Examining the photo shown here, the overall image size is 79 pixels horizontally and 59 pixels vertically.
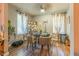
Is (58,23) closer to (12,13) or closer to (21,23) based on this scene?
(21,23)

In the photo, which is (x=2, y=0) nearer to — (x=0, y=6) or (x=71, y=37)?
(x=0, y=6)

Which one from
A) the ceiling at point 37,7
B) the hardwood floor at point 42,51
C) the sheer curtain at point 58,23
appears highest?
the ceiling at point 37,7

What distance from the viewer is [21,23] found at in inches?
78.0

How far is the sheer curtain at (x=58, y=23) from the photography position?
197cm

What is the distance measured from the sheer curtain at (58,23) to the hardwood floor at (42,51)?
0.19 metres

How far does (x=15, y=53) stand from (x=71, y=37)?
818 millimetres

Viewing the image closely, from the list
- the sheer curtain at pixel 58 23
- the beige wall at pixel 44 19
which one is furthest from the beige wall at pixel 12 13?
the sheer curtain at pixel 58 23

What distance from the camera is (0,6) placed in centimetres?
195

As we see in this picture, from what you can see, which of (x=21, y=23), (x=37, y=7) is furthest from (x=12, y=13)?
(x=37, y=7)

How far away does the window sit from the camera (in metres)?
1.96

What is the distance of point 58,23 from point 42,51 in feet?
1.50

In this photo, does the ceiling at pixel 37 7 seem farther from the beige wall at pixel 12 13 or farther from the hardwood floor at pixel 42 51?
the hardwood floor at pixel 42 51

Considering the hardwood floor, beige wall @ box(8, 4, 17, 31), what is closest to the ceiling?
beige wall @ box(8, 4, 17, 31)

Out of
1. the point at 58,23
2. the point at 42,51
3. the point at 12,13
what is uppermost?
the point at 12,13
